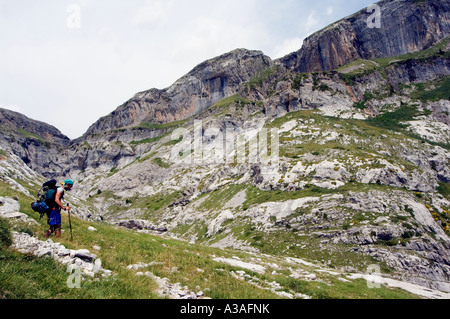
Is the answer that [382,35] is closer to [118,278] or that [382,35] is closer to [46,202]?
[46,202]

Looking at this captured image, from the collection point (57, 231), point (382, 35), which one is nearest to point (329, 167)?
point (57, 231)

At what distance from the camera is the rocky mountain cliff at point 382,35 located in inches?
5861

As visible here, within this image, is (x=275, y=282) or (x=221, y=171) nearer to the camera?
(x=275, y=282)

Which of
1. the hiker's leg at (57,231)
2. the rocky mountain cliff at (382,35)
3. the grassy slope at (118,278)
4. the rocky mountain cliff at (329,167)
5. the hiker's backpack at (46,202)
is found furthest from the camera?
the rocky mountain cliff at (382,35)

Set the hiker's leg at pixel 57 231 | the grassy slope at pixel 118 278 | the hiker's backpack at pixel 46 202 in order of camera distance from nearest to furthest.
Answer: the grassy slope at pixel 118 278
the hiker's leg at pixel 57 231
the hiker's backpack at pixel 46 202

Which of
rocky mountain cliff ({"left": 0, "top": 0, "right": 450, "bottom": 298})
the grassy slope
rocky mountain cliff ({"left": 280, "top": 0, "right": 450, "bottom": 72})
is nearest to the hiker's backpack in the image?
the grassy slope

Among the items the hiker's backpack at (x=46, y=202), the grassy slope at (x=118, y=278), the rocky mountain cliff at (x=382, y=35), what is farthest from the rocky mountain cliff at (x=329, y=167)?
the hiker's backpack at (x=46, y=202)

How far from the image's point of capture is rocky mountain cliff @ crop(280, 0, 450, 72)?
488 feet

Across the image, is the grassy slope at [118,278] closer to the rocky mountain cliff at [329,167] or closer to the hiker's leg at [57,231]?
the hiker's leg at [57,231]

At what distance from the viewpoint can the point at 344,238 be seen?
1474 inches

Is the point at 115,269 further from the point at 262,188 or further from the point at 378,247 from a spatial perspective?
the point at 262,188

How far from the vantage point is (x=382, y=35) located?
166m
